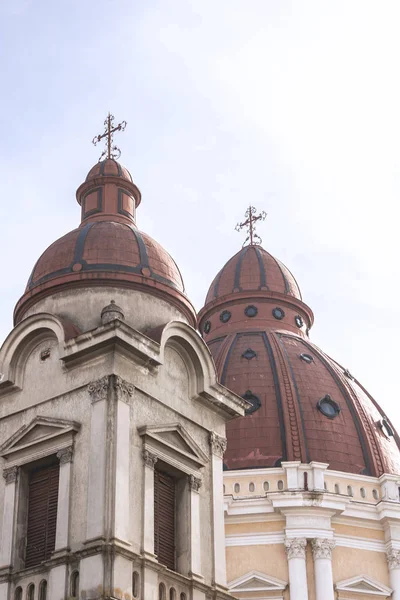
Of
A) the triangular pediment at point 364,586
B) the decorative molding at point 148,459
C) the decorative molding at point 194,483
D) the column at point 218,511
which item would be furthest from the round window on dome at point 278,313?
the decorative molding at point 148,459

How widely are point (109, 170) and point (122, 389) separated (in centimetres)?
947

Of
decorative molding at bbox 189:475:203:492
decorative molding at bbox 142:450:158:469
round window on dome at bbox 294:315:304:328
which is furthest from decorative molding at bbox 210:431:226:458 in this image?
round window on dome at bbox 294:315:304:328

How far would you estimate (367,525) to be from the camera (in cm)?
5053

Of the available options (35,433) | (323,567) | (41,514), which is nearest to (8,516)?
(41,514)

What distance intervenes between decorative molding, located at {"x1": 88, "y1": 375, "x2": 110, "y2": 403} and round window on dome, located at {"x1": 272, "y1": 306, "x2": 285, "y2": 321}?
1517 inches

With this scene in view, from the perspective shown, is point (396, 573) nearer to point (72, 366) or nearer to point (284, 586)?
point (284, 586)

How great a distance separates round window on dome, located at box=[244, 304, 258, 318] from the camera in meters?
61.5

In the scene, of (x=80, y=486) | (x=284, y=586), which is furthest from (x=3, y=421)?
(x=284, y=586)

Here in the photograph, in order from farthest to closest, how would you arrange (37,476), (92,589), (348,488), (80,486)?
(348,488)
(37,476)
(80,486)
(92,589)

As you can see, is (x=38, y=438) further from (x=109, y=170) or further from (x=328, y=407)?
(x=328, y=407)

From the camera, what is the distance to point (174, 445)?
971 inches

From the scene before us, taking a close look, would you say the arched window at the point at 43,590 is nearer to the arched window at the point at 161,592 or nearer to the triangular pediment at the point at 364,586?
the arched window at the point at 161,592

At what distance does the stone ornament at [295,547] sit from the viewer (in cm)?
4825

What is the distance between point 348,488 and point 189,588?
94.4 feet
